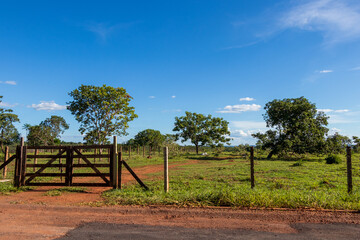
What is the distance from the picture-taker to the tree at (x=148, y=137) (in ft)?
205

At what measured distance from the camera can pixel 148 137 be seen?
207ft

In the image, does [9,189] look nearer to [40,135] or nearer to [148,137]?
[40,135]

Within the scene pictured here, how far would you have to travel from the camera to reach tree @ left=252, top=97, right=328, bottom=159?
99.2ft

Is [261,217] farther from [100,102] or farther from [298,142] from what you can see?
[298,142]

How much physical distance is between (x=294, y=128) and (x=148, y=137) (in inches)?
1537

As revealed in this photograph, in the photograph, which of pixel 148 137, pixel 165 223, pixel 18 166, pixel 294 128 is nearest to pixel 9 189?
pixel 18 166

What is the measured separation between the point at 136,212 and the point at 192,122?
39.3 meters

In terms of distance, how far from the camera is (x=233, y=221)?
5.92m

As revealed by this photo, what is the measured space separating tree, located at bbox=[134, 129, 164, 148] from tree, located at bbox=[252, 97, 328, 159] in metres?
33.5

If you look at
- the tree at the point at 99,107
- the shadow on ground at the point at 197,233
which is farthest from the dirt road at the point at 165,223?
the tree at the point at 99,107

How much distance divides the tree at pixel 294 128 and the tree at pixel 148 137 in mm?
33516

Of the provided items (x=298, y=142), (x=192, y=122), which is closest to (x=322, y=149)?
(x=298, y=142)

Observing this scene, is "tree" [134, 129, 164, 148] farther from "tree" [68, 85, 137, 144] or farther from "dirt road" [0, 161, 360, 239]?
"dirt road" [0, 161, 360, 239]

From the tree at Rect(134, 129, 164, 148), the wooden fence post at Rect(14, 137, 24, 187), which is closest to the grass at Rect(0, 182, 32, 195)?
the wooden fence post at Rect(14, 137, 24, 187)
